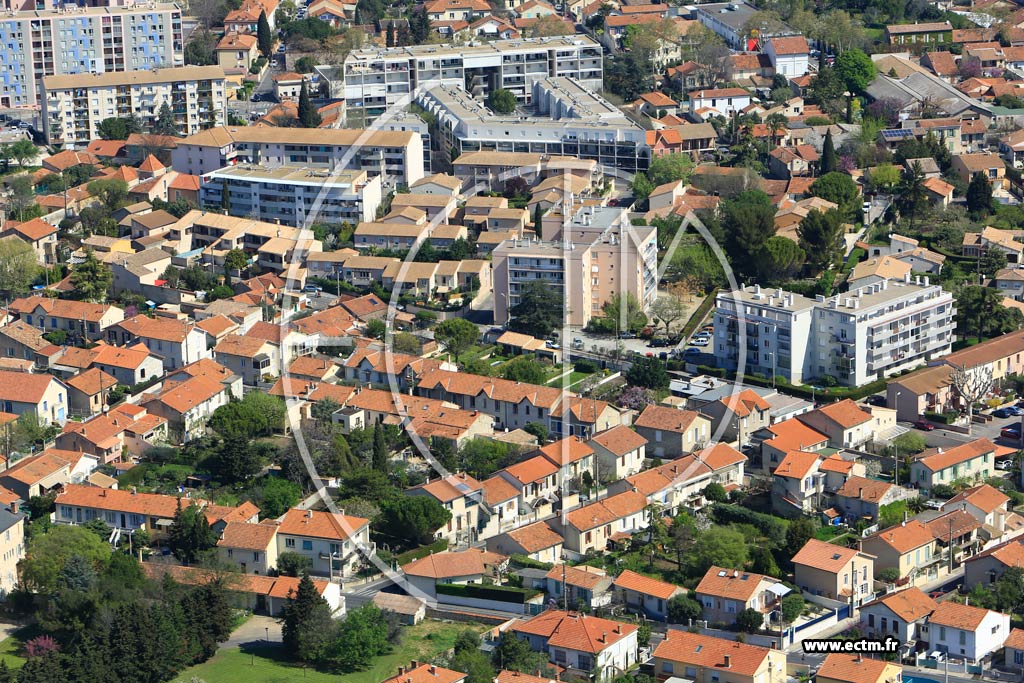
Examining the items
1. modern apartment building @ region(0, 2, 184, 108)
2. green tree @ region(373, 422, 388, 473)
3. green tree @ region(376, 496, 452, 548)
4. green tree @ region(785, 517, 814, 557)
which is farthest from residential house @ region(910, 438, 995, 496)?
modern apartment building @ region(0, 2, 184, 108)

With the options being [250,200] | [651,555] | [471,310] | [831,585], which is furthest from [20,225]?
[831,585]

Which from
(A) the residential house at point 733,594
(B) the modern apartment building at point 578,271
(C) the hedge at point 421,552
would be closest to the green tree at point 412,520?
(C) the hedge at point 421,552

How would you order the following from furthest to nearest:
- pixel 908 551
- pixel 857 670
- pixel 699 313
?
pixel 699 313 < pixel 908 551 < pixel 857 670

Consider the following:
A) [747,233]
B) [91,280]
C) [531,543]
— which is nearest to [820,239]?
[747,233]

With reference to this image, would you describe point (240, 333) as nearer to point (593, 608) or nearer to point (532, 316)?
point (532, 316)

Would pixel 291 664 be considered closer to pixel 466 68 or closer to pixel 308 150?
pixel 308 150

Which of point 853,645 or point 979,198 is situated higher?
point 979,198

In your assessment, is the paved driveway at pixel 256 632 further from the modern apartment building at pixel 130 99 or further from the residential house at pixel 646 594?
the modern apartment building at pixel 130 99
